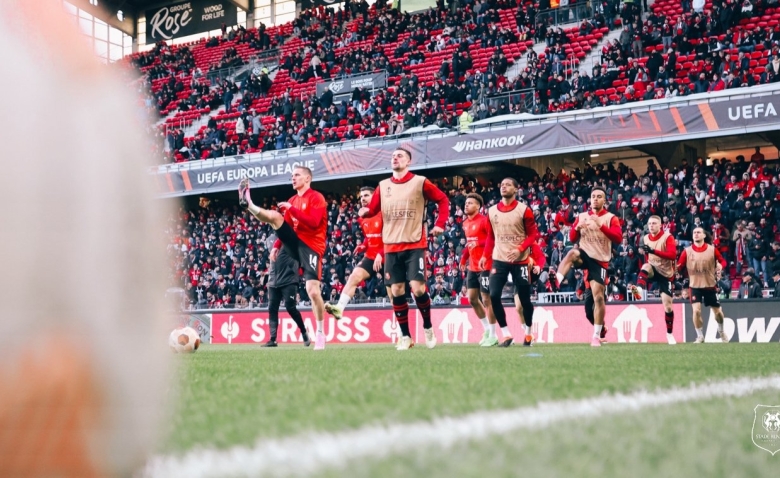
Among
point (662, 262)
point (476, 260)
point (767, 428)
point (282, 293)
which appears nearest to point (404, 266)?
point (282, 293)

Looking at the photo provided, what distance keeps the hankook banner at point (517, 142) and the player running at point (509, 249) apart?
10.5 metres

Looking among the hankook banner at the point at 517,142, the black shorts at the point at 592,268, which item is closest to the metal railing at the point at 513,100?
the hankook banner at the point at 517,142

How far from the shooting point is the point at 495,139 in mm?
22219

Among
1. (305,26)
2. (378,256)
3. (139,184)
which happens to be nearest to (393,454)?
(139,184)

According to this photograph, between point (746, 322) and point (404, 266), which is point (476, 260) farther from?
point (746, 322)

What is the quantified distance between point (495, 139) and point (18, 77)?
21.3 meters

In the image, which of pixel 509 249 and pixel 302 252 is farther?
pixel 509 249

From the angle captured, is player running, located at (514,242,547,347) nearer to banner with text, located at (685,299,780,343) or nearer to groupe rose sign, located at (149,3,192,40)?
banner with text, located at (685,299,780,343)

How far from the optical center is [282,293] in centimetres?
1173

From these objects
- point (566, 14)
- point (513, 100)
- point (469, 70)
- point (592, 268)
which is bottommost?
point (592, 268)

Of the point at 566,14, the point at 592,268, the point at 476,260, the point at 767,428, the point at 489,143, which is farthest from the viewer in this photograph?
the point at 566,14

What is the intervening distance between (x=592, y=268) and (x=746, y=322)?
5248mm

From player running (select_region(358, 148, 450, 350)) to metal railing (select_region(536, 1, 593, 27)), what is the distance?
19.6m

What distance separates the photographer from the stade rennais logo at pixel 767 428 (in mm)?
2043
